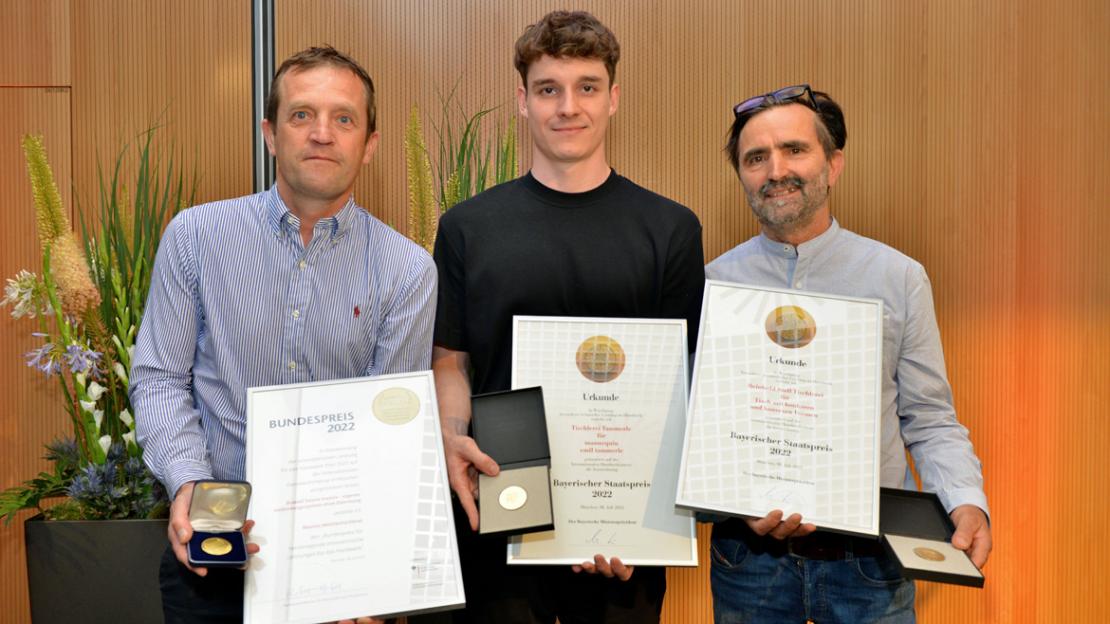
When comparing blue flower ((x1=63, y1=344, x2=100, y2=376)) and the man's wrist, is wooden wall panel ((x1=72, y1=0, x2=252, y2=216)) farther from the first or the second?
the man's wrist

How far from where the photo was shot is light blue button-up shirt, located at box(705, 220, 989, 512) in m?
1.91

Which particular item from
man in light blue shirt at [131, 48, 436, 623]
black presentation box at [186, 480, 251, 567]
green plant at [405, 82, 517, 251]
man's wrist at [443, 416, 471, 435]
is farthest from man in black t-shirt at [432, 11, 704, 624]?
green plant at [405, 82, 517, 251]

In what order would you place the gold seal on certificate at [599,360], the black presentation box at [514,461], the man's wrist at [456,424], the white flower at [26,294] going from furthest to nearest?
1. the white flower at [26,294]
2. the man's wrist at [456,424]
3. the gold seal on certificate at [599,360]
4. the black presentation box at [514,461]

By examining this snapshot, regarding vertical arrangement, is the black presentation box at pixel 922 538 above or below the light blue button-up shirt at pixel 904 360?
below

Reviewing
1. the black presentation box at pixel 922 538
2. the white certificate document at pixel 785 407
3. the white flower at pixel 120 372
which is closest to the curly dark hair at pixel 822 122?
the white certificate document at pixel 785 407

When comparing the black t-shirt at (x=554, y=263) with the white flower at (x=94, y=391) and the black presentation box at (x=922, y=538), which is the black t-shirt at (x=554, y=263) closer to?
the black presentation box at (x=922, y=538)

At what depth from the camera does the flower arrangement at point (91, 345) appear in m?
2.59

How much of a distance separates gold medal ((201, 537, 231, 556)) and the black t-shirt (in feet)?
2.36

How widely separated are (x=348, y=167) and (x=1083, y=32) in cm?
313

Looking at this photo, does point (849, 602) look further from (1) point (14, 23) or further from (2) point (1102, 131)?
(1) point (14, 23)

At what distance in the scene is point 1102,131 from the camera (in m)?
3.24

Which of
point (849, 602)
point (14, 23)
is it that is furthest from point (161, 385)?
point (14, 23)

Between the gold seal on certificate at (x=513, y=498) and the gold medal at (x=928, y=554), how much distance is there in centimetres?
84
